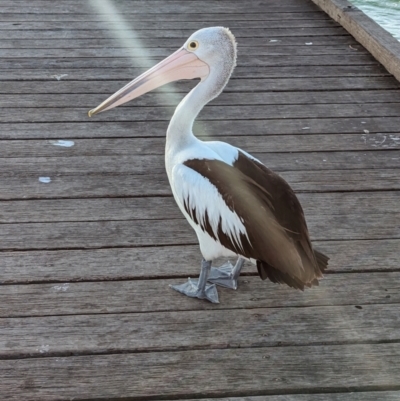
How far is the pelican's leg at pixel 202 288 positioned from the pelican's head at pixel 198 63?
2.41 ft

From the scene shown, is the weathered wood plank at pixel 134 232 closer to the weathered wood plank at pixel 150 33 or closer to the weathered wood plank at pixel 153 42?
the weathered wood plank at pixel 153 42

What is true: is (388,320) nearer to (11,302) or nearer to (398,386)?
(398,386)

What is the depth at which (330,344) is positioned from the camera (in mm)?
2275

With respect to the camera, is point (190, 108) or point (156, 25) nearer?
point (190, 108)

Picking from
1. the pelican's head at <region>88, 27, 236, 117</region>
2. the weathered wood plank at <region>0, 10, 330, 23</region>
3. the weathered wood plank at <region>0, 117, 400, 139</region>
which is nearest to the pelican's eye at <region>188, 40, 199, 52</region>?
the pelican's head at <region>88, 27, 236, 117</region>

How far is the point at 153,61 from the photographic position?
4.62 metres

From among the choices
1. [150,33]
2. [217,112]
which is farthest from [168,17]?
[217,112]

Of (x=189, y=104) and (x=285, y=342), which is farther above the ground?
(x=189, y=104)

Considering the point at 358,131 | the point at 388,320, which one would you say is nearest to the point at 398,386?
the point at 388,320

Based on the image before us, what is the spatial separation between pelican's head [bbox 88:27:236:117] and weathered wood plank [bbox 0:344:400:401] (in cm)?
106

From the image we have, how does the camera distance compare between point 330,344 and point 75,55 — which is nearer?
point 330,344

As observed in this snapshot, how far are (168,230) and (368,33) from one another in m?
2.74

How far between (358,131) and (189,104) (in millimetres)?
1546

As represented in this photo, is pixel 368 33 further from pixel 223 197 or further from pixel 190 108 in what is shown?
pixel 223 197
